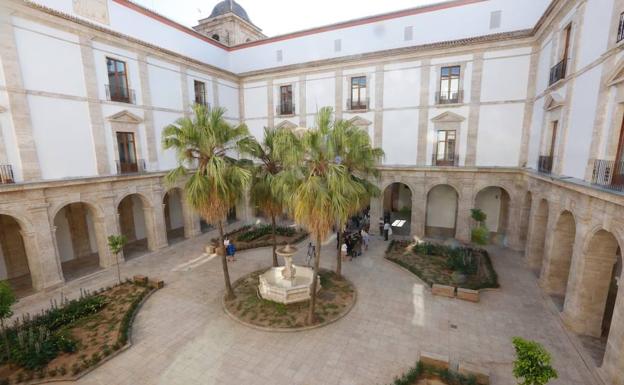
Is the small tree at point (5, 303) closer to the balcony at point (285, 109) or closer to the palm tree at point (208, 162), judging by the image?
the palm tree at point (208, 162)

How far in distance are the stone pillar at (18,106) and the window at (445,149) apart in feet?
67.6

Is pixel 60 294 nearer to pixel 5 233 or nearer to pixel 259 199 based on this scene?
pixel 5 233

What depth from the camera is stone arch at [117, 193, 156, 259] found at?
58.1ft

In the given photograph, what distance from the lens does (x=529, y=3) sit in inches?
642

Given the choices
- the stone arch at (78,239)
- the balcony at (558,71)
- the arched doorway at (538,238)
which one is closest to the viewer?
the balcony at (558,71)

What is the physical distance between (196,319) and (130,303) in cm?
315

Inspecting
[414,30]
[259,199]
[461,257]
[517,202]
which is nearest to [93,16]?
[259,199]

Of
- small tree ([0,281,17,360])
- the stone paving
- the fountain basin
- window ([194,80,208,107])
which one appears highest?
window ([194,80,208,107])

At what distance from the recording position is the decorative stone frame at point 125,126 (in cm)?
1537

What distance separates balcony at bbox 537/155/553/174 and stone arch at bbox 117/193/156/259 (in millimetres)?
20861

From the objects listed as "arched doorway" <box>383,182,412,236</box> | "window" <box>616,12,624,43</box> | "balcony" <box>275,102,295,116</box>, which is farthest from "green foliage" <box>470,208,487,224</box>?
"balcony" <box>275,102,295,116</box>

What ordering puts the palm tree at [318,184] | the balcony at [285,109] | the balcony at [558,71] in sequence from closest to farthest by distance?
the palm tree at [318,184] < the balcony at [558,71] < the balcony at [285,109]

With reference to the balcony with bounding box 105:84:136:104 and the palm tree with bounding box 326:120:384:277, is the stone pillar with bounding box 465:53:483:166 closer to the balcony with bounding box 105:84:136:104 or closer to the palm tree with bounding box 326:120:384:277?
the palm tree with bounding box 326:120:384:277

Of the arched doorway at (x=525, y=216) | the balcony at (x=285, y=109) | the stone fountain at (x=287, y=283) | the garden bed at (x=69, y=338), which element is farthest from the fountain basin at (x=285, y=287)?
the balcony at (x=285, y=109)
